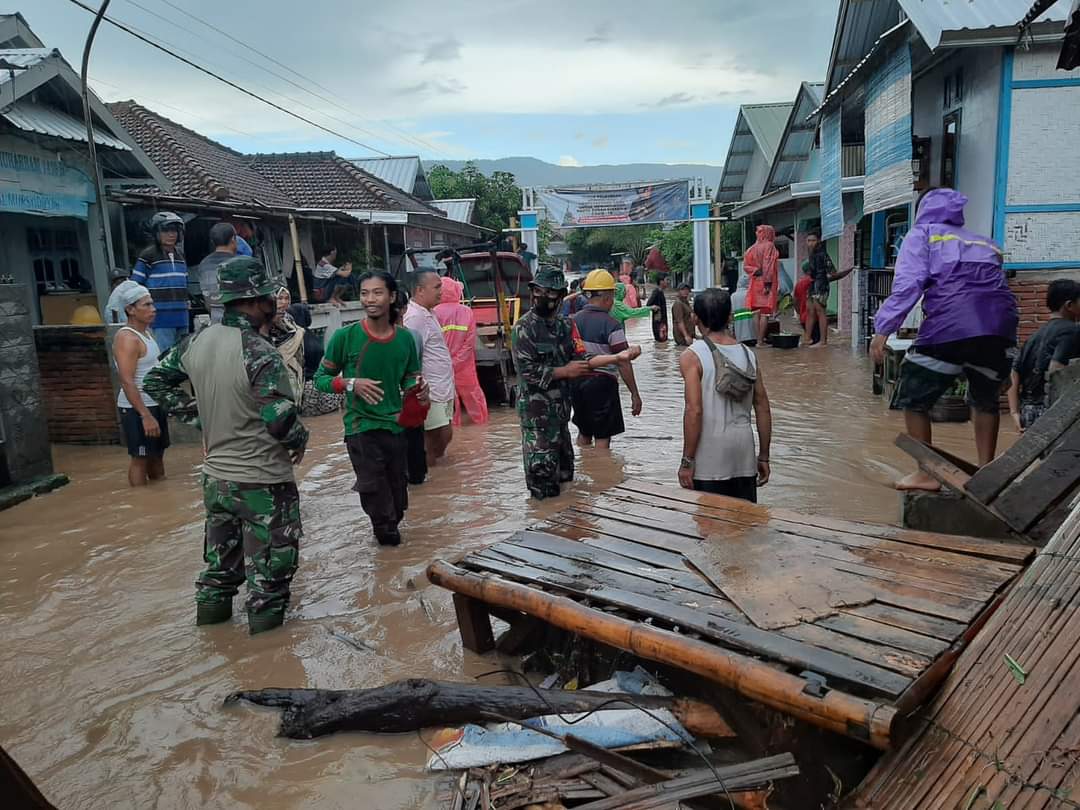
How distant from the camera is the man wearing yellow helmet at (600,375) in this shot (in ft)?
20.4

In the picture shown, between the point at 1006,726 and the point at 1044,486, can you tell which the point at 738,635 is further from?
the point at 1044,486

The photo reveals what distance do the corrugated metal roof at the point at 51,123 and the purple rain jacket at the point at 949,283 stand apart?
9.03 metres

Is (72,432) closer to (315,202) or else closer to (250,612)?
(250,612)

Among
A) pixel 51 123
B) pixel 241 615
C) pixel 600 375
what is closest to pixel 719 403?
pixel 600 375

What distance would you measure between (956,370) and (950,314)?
0.33 meters

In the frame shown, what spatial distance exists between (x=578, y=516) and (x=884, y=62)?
340 inches

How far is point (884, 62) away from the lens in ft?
32.2

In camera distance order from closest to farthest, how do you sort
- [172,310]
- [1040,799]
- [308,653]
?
[1040,799] → [308,653] → [172,310]

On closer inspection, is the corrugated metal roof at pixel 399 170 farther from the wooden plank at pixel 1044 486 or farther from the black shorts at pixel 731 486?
the wooden plank at pixel 1044 486

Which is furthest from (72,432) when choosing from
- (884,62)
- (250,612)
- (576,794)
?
(884,62)

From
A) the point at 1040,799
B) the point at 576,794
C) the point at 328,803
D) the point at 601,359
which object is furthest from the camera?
the point at 601,359

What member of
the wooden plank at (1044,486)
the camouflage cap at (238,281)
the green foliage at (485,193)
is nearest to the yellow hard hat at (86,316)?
the camouflage cap at (238,281)

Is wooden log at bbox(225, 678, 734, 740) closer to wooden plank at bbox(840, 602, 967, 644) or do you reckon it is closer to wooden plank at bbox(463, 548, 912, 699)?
wooden plank at bbox(463, 548, 912, 699)

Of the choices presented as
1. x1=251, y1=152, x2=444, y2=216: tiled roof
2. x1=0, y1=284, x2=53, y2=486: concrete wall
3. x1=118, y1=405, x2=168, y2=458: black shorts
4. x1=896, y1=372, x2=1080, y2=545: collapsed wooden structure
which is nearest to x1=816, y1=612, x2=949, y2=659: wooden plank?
x1=896, y1=372, x2=1080, y2=545: collapsed wooden structure
